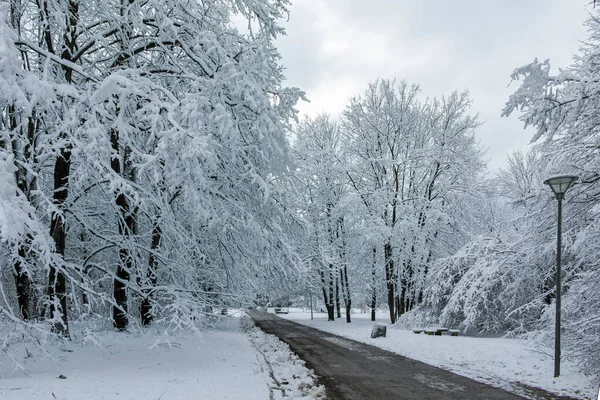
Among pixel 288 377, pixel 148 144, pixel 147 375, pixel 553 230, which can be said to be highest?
pixel 148 144

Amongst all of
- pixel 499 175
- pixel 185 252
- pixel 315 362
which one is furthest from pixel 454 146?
pixel 185 252

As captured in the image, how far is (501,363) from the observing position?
9.73 meters

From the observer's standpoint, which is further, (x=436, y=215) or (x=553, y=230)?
(x=436, y=215)

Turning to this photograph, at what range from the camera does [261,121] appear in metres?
7.13

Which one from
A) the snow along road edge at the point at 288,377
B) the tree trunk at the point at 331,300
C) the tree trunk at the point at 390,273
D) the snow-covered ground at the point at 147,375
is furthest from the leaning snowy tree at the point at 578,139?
the tree trunk at the point at 331,300

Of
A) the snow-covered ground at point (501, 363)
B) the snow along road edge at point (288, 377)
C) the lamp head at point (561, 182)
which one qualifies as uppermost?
the lamp head at point (561, 182)

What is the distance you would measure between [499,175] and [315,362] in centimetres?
2439

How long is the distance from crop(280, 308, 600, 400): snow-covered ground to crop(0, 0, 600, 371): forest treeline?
2.09ft

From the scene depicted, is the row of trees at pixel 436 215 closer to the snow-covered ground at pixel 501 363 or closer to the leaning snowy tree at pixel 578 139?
the leaning snowy tree at pixel 578 139

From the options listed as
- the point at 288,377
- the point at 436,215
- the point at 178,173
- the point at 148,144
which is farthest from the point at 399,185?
the point at 178,173

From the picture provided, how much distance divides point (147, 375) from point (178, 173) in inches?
136

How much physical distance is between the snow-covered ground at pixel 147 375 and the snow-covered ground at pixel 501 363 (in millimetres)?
3557

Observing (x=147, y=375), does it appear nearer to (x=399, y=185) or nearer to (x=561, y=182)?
(x=561, y=182)

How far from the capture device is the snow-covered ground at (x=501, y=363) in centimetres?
750
